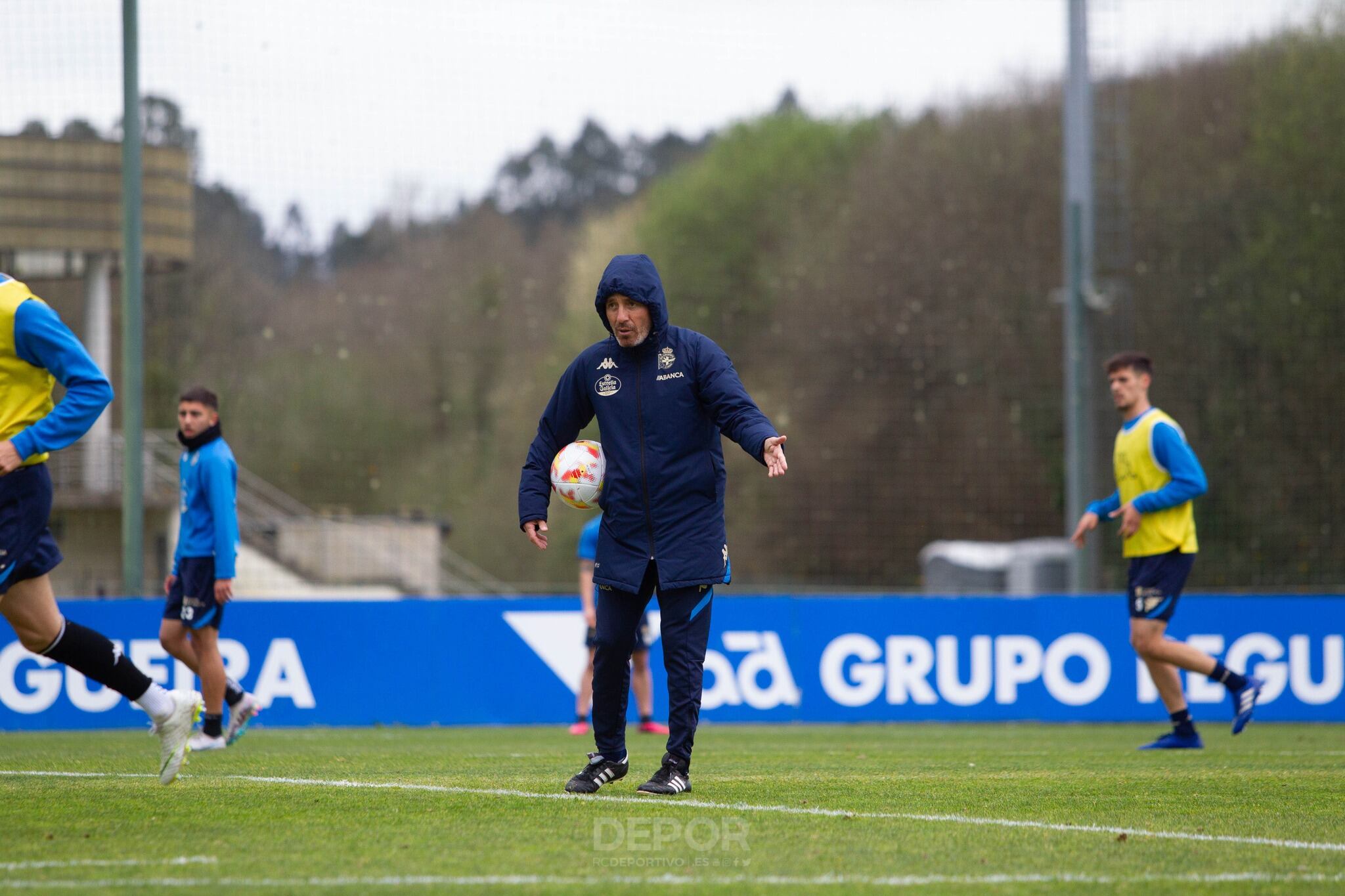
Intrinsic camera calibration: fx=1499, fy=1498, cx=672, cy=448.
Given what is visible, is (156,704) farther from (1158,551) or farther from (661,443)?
(1158,551)

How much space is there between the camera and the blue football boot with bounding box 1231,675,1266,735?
8.64 meters

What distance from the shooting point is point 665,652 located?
18.1ft

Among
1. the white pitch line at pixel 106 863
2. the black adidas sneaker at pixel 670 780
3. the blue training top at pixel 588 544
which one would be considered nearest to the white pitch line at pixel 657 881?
the white pitch line at pixel 106 863

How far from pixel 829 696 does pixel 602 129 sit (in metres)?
8.99

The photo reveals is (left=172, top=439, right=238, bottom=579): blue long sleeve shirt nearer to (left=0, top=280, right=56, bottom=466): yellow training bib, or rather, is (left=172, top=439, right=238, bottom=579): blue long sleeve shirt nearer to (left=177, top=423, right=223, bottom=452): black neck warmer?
(left=177, top=423, right=223, bottom=452): black neck warmer

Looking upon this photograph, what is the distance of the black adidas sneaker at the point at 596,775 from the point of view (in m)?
5.51

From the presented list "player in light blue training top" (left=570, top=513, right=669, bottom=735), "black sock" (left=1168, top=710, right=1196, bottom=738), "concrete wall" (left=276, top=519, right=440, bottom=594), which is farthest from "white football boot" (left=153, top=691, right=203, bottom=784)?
"concrete wall" (left=276, top=519, right=440, bottom=594)

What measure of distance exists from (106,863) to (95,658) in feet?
5.21

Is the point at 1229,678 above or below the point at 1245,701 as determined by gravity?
above

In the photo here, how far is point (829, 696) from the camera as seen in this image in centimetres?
1230

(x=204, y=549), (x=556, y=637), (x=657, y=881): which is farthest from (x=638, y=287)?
(x=556, y=637)

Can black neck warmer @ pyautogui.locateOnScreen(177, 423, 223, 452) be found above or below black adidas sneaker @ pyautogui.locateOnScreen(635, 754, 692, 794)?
above

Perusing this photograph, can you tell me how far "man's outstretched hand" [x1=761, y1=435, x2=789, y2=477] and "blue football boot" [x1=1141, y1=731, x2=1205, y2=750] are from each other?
14.4ft

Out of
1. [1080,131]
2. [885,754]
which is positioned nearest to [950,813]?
[885,754]
